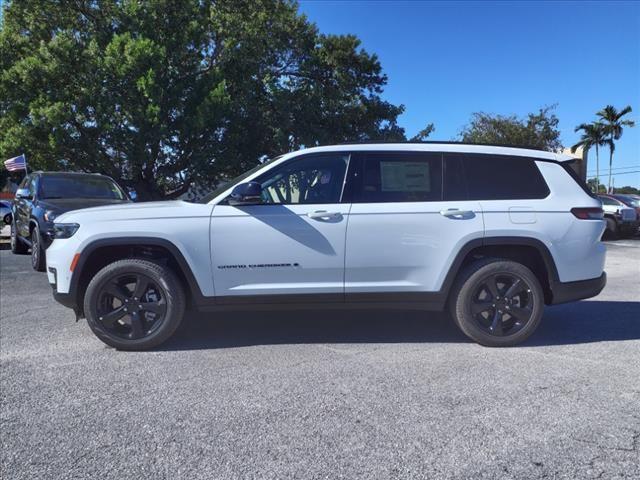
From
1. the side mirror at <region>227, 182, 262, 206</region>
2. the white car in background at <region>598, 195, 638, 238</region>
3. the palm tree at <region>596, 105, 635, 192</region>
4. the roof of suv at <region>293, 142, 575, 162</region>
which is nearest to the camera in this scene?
the side mirror at <region>227, 182, 262, 206</region>

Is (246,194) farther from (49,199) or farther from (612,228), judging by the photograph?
(612,228)

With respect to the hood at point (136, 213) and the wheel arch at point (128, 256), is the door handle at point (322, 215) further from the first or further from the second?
the wheel arch at point (128, 256)

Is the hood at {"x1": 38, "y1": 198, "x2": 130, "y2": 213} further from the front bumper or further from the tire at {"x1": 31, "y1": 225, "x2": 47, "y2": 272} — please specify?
the front bumper

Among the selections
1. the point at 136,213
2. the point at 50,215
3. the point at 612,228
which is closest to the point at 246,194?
the point at 136,213

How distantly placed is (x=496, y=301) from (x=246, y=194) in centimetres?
242

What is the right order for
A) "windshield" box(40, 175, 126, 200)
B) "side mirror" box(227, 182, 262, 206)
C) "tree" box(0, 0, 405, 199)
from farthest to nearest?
1. "tree" box(0, 0, 405, 199)
2. "windshield" box(40, 175, 126, 200)
3. "side mirror" box(227, 182, 262, 206)

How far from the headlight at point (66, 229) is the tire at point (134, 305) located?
1.43 ft

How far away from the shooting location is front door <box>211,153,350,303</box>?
13.9ft

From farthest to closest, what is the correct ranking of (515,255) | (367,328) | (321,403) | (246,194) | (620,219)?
(620,219) → (367,328) → (515,255) → (246,194) → (321,403)

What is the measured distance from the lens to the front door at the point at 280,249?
13.9 feet

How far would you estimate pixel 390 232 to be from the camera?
4.29m

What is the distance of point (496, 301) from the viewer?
14.6 feet

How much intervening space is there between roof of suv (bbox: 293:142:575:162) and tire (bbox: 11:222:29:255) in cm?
894

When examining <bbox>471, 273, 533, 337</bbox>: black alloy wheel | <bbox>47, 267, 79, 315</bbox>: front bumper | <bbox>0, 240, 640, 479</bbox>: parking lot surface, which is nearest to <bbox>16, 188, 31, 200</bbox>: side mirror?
<bbox>0, 240, 640, 479</bbox>: parking lot surface
